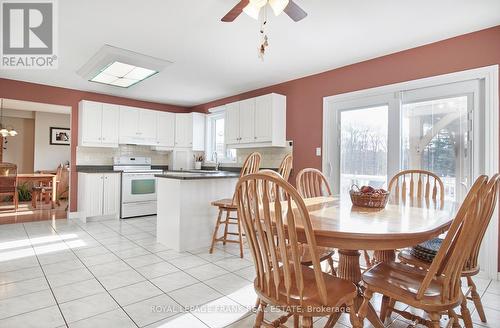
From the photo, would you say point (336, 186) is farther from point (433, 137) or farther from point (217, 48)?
point (217, 48)

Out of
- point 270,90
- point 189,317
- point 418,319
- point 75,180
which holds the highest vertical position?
point 270,90

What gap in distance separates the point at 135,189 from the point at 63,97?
198cm

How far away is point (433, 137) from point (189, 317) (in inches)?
112

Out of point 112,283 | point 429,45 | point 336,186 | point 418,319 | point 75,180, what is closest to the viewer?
point 418,319

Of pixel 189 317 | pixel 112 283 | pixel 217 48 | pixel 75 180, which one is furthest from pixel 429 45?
pixel 75 180

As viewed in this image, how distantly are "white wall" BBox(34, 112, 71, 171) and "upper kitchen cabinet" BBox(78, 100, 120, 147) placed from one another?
3344 millimetres

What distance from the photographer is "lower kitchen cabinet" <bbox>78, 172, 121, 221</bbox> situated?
4621mm

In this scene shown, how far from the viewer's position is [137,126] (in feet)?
17.8

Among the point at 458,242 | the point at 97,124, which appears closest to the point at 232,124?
A: the point at 97,124

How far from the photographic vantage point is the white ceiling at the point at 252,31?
7.52 feet

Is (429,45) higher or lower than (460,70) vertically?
higher

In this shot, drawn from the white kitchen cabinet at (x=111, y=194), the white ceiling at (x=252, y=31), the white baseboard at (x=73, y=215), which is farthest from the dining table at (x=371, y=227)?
the white baseboard at (x=73, y=215)

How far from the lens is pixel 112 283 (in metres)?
2.35

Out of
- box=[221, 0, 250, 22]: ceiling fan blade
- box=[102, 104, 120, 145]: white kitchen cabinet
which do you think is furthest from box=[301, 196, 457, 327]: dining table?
box=[102, 104, 120, 145]: white kitchen cabinet
